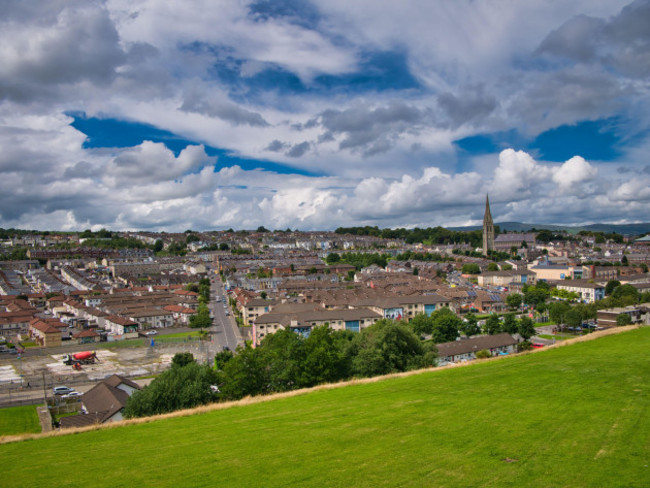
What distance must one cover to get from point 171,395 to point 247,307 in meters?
33.3

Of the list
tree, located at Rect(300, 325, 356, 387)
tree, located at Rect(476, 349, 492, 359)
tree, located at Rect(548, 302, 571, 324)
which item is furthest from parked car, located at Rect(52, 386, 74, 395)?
tree, located at Rect(548, 302, 571, 324)

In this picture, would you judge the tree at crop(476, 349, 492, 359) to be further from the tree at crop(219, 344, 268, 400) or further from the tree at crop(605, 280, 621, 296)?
the tree at crop(605, 280, 621, 296)

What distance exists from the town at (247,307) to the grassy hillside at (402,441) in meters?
10.0

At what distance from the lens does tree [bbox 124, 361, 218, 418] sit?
56.4ft

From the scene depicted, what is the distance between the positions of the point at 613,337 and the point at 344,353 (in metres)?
12.8

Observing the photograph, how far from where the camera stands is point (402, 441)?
8617 millimetres

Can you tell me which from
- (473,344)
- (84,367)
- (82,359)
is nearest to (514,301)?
(473,344)

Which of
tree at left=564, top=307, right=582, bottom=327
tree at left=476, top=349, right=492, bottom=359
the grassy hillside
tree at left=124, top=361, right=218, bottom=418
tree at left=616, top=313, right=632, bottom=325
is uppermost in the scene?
the grassy hillside

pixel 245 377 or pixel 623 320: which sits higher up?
pixel 245 377

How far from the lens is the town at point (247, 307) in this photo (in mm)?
34031

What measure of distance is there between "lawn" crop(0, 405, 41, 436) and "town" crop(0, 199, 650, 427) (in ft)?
4.22

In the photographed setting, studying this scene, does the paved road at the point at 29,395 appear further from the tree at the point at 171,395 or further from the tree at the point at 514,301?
the tree at the point at 514,301

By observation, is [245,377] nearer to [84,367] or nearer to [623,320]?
[84,367]

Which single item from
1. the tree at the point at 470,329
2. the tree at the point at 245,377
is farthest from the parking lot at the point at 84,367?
the tree at the point at 470,329
